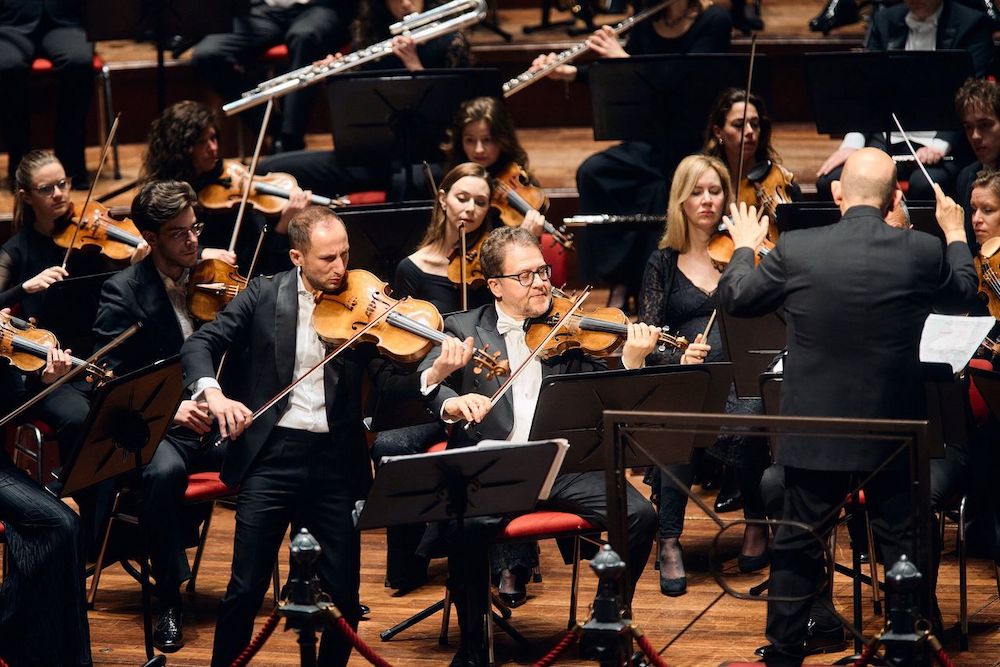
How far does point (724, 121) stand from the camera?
5.13 metres

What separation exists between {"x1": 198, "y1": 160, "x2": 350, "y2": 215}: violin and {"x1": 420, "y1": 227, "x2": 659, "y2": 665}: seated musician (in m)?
1.35

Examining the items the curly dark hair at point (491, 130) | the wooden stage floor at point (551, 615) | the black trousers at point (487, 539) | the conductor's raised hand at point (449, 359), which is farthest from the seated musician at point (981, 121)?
the conductor's raised hand at point (449, 359)

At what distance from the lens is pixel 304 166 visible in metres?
5.90

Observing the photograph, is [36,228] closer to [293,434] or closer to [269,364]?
[269,364]

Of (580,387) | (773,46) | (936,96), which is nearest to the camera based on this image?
(580,387)

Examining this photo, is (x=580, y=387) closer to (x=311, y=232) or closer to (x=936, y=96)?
(x=311, y=232)

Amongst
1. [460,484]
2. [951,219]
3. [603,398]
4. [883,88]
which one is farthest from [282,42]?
[951,219]

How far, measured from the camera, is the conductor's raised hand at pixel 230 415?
3.47 meters

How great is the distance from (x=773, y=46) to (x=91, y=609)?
4.46 meters

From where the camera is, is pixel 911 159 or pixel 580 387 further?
pixel 911 159

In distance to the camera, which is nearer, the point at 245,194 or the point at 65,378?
the point at 65,378

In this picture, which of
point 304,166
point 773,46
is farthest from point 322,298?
point 773,46

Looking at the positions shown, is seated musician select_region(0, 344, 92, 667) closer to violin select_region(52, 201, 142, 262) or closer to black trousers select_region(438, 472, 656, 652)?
black trousers select_region(438, 472, 656, 652)

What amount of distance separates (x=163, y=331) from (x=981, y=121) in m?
2.87
